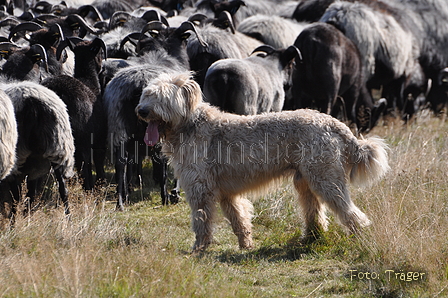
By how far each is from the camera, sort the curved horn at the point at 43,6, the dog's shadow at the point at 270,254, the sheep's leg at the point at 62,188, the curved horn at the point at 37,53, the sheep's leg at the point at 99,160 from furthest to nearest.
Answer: the curved horn at the point at 43,6 < the sheep's leg at the point at 99,160 < the curved horn at the point at 37,53 < the sheep's leg at the point at 62,188 < the dog's shadow at the point at 270,254

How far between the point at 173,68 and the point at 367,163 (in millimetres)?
4235

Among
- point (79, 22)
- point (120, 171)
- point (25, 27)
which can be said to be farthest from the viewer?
point (79, 22)

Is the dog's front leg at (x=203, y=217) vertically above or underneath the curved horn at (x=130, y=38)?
underneath

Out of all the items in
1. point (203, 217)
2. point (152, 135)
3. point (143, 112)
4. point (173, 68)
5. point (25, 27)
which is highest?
point (143, 112)

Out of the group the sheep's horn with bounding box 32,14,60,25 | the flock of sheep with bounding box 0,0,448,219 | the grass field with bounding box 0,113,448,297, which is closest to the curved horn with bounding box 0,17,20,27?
the flock of sheep with bounding box 0,0,448,219

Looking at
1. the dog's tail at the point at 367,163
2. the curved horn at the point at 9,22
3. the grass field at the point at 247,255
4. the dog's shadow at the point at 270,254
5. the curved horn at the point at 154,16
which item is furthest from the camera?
the curved horn at the point at 154,16

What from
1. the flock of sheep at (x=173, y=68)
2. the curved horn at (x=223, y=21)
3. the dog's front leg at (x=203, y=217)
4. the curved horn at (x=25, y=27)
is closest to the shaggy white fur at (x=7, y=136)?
the flock of sheep at (x=173, y=68)

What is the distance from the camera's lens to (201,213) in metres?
6.02

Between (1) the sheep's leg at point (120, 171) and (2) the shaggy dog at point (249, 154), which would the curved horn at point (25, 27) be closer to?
(1) the sheep's leg at point (120, 171)

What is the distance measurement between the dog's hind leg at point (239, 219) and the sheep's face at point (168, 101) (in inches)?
38.6

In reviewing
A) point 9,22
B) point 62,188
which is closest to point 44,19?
A: point 9,22

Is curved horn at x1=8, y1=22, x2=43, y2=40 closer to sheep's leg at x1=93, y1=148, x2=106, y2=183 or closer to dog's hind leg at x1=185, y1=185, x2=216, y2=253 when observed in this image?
sheep's leg at x1=93, y1=148, x2=106, y2=183

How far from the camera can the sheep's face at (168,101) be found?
5.93m

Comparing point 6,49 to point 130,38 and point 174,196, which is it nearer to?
point 130,38
